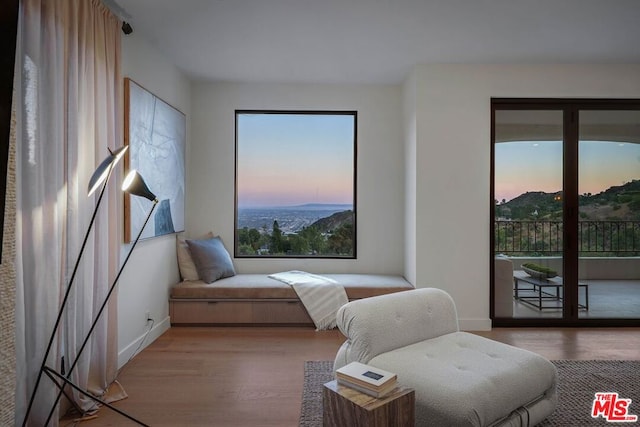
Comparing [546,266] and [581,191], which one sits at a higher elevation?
[581,191]

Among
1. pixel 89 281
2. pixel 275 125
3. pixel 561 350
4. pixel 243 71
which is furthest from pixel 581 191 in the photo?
pixel 89 281

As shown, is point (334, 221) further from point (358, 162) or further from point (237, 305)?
point (237, 305)

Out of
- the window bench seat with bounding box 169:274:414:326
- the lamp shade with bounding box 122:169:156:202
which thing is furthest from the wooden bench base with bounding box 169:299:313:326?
the lamp shade with bounding box 122:169:156:202

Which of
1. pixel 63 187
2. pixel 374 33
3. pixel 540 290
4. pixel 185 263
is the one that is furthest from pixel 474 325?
pixel 63 187

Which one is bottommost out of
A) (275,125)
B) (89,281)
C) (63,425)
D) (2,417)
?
(63,425)

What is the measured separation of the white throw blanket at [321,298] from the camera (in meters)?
4.11

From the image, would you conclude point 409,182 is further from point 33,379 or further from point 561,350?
point 33,379

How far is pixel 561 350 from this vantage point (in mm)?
3533

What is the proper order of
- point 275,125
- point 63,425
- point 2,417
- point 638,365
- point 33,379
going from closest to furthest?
point 2,417, point 33,379, point 63,425, point 638,365, point 275,125

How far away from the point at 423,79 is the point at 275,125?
1856 millimetres

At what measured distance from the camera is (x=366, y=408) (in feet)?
5.41

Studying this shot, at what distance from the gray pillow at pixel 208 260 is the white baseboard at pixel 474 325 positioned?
2565 mm

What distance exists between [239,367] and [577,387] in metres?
2.43

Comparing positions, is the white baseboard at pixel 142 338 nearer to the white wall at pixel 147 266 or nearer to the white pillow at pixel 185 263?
the white wall at pixel 147 266
